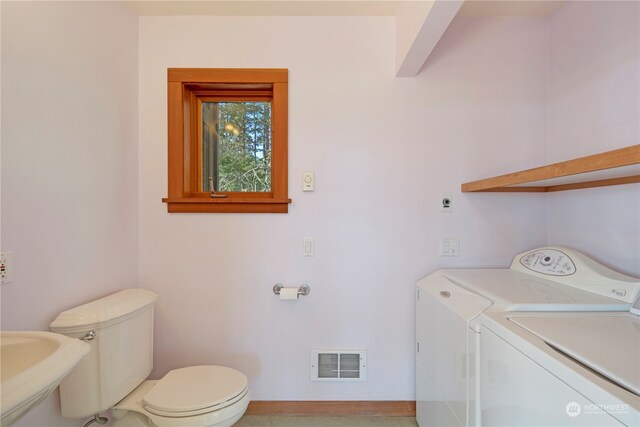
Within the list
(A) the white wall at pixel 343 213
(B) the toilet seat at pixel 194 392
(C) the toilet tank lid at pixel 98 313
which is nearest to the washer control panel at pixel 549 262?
(A) the white wall at pixel 343 213

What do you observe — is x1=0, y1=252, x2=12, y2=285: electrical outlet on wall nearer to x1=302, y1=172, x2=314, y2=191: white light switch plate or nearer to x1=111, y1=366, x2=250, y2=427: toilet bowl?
x1=111, y1=366, x2=250, y2=427: toilet bowl

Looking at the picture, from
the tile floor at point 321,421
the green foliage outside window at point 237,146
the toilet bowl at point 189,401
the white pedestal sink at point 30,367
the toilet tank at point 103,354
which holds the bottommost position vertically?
the tile floor at point 321,421

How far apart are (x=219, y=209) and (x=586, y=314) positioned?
1643 millimetres

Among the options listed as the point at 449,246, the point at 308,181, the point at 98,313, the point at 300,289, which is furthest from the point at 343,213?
the point at 98,313

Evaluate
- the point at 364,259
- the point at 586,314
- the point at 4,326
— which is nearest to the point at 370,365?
the point at 364,259

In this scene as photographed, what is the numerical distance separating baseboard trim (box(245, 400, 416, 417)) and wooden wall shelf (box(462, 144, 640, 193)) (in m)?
1.32

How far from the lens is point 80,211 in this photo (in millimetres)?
1140

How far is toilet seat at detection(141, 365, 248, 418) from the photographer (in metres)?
1.01

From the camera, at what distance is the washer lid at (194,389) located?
102cm

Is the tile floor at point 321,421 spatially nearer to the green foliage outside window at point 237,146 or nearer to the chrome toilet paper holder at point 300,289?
the chrome toilet paper holder at point 300,289

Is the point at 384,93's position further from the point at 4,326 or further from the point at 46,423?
the point at 46,423

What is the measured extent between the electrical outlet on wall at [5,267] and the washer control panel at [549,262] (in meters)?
2.13

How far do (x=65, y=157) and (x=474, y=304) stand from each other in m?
1.75

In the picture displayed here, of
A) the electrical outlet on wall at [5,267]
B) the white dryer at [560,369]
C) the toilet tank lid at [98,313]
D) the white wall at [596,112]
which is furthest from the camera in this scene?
the white wall at [596,112]
